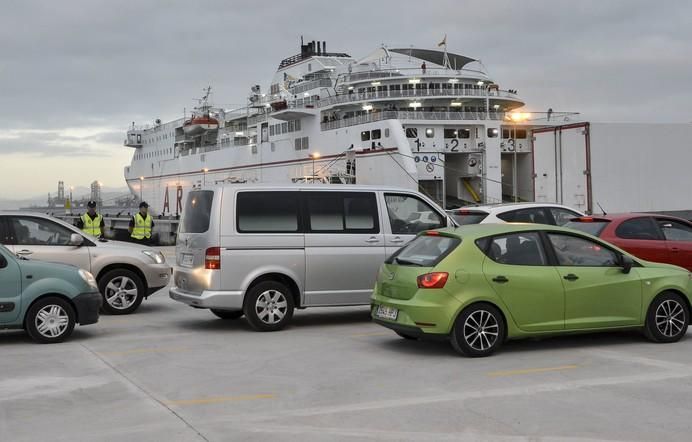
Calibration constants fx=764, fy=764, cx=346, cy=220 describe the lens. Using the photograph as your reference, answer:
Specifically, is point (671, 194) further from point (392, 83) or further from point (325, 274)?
point (392, 83)

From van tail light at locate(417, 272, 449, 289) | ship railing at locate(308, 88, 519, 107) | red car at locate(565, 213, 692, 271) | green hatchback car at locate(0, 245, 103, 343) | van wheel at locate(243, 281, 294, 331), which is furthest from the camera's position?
ship railing at locate(308, 88, 519, 107)

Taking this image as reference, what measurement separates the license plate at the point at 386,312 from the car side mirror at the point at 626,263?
8.73ft

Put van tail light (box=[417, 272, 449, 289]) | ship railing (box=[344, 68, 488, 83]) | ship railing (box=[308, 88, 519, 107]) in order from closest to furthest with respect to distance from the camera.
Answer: van tail light (box=[417, 272, 449, 289])
ship railing (box=[308, 88, 519, 107])
ship railing (box=[344, 68, 488, 83])

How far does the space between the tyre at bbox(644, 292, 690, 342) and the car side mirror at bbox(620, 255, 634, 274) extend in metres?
0.51

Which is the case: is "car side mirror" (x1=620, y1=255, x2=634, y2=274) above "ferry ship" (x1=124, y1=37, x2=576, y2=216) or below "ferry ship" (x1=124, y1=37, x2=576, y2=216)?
below

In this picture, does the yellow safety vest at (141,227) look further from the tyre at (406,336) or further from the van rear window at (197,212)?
the tyre at (406,336)

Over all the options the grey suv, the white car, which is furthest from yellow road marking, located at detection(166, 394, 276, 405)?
the white car

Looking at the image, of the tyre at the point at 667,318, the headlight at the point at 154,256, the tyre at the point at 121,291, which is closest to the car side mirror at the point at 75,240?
the tyre at the point at 121,291

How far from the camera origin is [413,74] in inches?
1564

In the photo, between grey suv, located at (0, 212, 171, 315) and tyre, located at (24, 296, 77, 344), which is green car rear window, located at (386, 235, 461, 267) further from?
grey suv, located at (0, 212, 171, 315)

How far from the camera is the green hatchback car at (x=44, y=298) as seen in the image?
350 inches

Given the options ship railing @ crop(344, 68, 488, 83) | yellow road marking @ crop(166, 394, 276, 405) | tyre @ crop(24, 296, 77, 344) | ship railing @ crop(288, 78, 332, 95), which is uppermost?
ship railing @ crop(288, 78, 332, 95)

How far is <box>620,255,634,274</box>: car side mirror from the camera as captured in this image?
→ 8.59 meters

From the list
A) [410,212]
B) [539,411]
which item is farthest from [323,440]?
[410,212]
